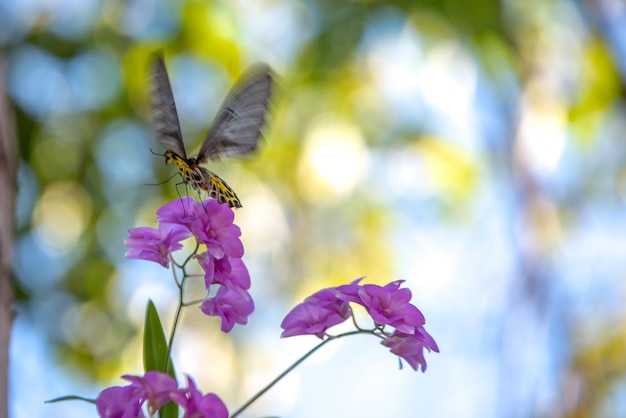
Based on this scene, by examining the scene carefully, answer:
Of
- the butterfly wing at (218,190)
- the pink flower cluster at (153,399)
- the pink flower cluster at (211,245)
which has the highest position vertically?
the butterfly wing at (218,190)

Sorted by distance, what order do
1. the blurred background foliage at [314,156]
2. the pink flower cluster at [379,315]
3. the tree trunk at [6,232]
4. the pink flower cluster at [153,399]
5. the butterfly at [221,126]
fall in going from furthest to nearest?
the blurred background foliage at [314,156] < the tree trunk at [6,232] < the butterfly at [221,126] < the pink flower cluster at [379,315] < the pink flower cluster at [153,399]

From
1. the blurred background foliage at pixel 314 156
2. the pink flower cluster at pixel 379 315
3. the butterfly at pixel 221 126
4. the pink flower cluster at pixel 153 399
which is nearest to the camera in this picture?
the pink flower cluster at pixel 153 399

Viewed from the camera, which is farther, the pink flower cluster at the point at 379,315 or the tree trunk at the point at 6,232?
the tree trunk at the point at 6,232

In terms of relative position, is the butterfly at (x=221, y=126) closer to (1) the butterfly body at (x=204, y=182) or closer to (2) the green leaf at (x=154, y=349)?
(1) the butterfly body at (x=204, y=182)

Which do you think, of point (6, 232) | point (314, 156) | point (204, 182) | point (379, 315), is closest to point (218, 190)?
point (204, 182)

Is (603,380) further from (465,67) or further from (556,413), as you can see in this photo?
(465,67)

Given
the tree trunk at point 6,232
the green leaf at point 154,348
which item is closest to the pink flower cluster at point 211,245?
the green leaf at point 154,348

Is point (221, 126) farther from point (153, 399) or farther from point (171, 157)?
point (153, 399)
